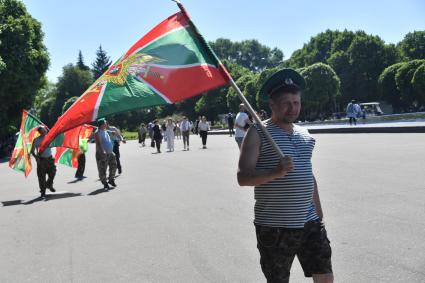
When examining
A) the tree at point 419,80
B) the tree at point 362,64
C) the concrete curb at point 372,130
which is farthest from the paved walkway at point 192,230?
the tree at point 362,64

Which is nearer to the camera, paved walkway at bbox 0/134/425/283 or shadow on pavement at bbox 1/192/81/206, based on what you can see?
paved walkway at bbox 0/134/425/283

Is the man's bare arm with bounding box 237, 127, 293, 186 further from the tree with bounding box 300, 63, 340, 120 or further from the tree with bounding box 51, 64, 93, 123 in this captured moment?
the tree with bounding box 51, 64, 93, 123

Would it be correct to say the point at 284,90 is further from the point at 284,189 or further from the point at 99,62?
the point at 99,62

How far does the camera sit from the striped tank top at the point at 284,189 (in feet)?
10.8

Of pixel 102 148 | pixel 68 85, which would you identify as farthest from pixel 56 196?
pixel 68 85

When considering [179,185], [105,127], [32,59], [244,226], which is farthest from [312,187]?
[32,59]

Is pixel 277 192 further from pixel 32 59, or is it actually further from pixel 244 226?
pixel 32 59

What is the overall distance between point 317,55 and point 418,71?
1135 inches

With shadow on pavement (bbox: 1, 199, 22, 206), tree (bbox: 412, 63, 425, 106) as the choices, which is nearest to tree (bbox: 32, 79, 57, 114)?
shadow on pavement (bbox: 1, 199, 22, 206)

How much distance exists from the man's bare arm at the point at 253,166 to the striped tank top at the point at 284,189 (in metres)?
0.05

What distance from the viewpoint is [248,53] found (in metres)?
142

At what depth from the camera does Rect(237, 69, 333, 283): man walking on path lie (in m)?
3.28

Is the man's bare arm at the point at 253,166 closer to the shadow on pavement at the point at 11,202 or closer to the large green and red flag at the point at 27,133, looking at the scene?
the shadow on pavement at the point at 11,202

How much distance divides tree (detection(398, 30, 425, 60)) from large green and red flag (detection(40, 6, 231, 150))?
76847 mm
